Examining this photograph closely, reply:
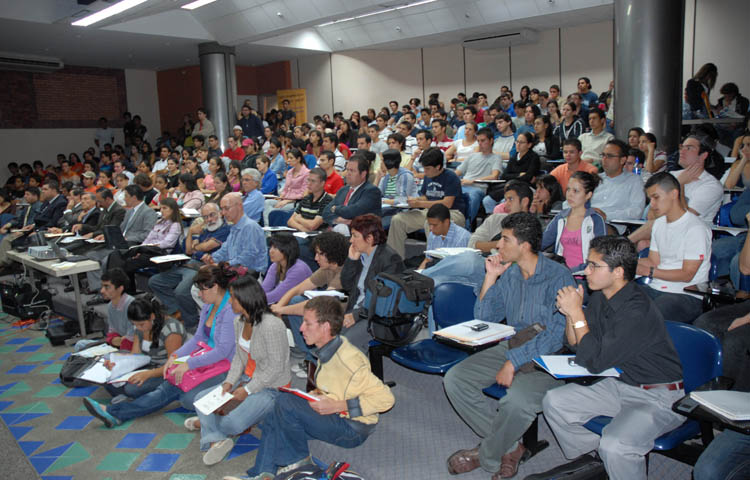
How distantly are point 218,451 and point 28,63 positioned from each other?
45.0 ft

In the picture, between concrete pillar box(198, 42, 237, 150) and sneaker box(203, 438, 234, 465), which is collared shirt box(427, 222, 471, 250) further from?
concrete pillar box(198, 42, 237, 150)

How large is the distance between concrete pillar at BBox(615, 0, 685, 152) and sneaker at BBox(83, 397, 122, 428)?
5.73 meters

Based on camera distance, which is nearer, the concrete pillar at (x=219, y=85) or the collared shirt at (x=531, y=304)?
the collared shirt at (x=531, y=304)

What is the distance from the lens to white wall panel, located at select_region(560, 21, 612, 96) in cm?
1148

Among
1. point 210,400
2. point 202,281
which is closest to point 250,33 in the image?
point 202,281

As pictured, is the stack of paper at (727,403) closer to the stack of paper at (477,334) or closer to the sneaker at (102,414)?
the stack of paper at (477,334)

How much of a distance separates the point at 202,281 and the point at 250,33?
970cm

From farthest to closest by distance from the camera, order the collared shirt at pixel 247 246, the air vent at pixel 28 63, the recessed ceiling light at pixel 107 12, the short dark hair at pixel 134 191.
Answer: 1. the air vent at pixel 28 63
2. the recessed ceiling light at pixel 107 12
3. the short dark hair at pixel 134 191
4. the collared shirt at pixel 247 246

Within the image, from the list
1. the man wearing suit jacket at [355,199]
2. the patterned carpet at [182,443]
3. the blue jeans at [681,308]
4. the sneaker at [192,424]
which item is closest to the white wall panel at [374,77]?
the man wearing suit jacket at [355,199]

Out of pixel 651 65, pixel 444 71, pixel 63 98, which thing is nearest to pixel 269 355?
pixel 651 65

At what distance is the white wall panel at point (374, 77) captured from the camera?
48.1 feet

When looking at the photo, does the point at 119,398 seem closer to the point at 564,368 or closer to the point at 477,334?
the point at 477,334

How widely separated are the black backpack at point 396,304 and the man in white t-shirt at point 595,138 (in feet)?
14.0

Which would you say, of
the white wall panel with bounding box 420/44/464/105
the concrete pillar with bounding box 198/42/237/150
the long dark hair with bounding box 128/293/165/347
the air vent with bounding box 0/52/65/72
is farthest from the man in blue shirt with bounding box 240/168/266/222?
the air vent with bounding box 0/52/65/72
